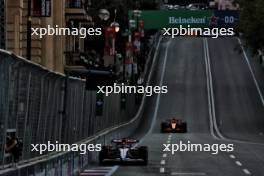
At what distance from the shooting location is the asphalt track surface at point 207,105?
3619cm

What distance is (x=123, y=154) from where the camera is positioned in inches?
1277

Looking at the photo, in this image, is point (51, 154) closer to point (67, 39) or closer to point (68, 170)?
point (68, 170)

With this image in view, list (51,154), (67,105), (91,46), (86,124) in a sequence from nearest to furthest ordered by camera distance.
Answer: (51,154)
(67,105)
(86,124)
(91,46)

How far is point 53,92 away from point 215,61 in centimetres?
9619

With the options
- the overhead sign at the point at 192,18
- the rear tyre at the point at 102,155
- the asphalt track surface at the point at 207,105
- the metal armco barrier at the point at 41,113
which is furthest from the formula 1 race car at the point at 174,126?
the rear tyre at the point at 102,155

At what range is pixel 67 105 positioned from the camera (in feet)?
89.5

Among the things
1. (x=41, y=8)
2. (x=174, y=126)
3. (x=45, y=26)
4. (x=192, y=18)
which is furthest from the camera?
(x=192, y=18)

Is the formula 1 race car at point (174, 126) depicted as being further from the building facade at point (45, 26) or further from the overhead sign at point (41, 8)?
the overhead sign at point (41, 8)

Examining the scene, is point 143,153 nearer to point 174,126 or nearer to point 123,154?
point 123,154

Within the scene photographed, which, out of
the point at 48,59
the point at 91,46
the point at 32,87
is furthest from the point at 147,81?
the point at 32,87

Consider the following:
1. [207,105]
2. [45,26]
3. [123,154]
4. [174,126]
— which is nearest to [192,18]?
[207,105]

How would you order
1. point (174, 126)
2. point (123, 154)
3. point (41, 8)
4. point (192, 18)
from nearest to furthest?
point (123, 154) < point (41, 8) < point (174, 126) < point (192, 18)

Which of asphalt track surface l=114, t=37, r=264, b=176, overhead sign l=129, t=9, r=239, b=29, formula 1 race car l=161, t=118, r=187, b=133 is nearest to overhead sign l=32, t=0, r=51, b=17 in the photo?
asphalt track surface l=114, t=37, r=264, b=176

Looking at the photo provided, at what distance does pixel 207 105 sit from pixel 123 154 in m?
59.1
